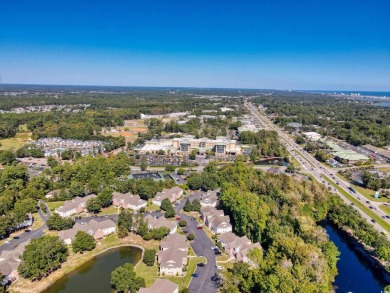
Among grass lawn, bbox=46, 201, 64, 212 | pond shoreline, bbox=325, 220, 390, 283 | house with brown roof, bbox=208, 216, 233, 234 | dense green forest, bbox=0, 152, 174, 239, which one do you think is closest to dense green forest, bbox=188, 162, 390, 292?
pond shoreline, bbox=325, 220, 390, 283

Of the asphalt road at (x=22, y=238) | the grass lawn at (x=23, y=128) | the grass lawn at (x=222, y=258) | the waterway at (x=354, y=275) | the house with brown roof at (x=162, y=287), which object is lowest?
the waterway at (x=354, y=275)

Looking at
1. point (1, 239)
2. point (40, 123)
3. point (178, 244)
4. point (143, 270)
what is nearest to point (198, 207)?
point (178, 244)

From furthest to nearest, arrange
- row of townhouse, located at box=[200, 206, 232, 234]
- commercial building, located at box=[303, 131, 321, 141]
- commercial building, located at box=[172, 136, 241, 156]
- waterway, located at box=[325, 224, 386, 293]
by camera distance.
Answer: commercial building, located at box=[303, 131, 321, 141], commercial building, located at box=[172, 136, 241, 156], row of townhouse, located at box=[200, 206, 232, 234], waterway, located at box=[325, 224, 386, 293]

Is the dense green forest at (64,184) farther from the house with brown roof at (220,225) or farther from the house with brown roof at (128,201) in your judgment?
the house with brown roof at (220,225)

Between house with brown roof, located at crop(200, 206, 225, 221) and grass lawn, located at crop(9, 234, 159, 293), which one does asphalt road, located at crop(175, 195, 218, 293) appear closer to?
house with brown roof, located at crop(200, 206, 225, 221)

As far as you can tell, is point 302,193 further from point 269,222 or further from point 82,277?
point 82,277

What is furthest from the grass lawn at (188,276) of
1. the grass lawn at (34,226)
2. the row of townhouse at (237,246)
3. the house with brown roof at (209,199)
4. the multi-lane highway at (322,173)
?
the multi-lane highway at (322,173)
